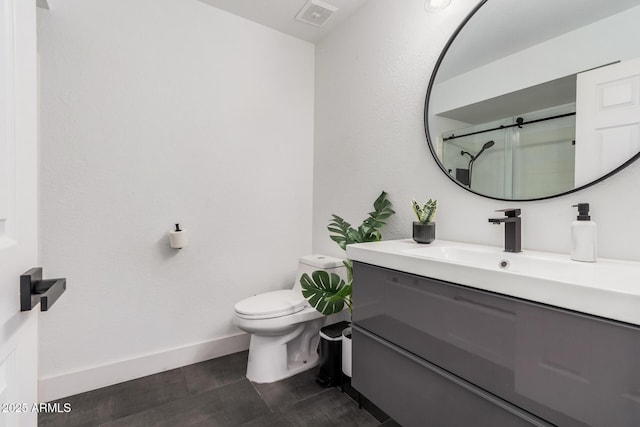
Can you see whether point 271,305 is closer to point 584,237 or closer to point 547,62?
point 584,237

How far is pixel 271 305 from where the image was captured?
6.07 feet

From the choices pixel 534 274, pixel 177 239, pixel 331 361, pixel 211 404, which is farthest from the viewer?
pixel 177 239

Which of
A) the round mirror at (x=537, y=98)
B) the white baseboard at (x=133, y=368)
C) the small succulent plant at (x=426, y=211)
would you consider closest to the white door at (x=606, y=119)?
the round mirror at (x=537, y=98)

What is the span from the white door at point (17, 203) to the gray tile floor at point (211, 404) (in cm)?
113

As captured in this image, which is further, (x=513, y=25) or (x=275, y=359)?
(x=275, y=359)

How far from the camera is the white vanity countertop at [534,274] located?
2.27 ft

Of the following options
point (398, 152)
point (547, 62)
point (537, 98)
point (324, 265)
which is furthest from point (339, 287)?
point (547, 62)

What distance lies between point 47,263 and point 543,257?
238 cm

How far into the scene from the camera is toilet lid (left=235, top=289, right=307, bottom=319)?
1.76 meters

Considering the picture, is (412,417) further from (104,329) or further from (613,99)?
(104,329)

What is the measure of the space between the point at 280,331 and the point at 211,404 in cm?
50

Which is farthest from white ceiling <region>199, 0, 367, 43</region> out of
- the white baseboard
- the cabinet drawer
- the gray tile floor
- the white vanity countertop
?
the gray tile floor

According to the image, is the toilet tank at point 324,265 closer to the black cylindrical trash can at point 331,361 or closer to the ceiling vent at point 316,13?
the black cylindrical trash can at point 331,361

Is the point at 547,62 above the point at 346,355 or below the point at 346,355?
above
